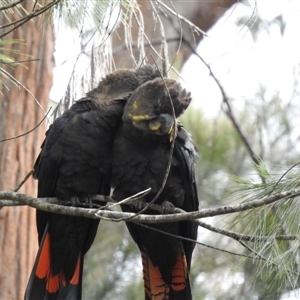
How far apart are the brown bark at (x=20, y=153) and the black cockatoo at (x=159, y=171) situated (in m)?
0.85

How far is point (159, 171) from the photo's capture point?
115 inches

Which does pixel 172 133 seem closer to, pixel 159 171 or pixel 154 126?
pixel 154 126

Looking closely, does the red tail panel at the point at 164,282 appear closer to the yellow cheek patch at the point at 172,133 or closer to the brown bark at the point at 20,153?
the yellow cheek patch at the point at 172,133

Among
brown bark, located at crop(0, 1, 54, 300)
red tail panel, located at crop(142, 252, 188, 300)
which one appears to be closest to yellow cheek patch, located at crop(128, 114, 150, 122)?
red tail panel, located at crop(142, 252, 188, 300)

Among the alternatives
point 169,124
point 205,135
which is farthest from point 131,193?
point 205,135

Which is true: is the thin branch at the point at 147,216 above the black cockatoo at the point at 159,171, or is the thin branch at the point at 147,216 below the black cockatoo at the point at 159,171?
below

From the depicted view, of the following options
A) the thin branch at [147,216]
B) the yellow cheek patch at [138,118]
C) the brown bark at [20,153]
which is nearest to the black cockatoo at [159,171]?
the yellow cheek patch at [138,118]

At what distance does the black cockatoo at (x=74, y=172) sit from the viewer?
2973 millimetres

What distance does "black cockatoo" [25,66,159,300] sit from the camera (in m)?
2.97

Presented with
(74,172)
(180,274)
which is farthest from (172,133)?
(180,274)

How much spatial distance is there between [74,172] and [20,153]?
3.03 feet

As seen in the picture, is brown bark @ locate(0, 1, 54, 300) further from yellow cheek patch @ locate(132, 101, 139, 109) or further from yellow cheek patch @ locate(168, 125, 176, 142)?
yellow cheek patch @ locate(168, 125, 176, 142)

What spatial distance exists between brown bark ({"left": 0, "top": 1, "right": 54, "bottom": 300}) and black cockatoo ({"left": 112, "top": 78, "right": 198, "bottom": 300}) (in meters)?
0.85

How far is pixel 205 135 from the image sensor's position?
560 centimetres
